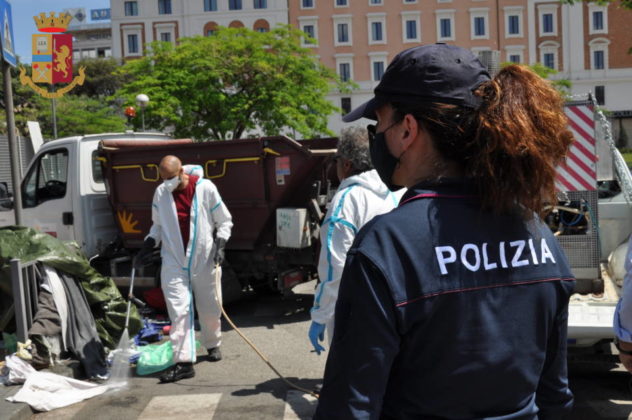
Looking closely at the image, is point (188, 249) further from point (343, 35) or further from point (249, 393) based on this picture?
point (343, 35)

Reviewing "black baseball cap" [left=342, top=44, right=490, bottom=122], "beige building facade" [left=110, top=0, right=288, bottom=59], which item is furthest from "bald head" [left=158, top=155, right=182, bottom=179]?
"beige building facade" [left=110, top=0, right=288, bottom=59]

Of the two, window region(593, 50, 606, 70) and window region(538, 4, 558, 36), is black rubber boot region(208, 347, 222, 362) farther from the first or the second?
window region(593, 50, 606, 70)

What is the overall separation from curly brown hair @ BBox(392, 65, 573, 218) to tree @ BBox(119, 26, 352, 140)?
24051mm

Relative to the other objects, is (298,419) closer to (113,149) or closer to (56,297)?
(56,297)

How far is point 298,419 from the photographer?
4797 mm

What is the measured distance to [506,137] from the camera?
1437mm

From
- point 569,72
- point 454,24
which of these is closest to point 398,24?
point 454,24

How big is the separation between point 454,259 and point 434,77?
1.35ft

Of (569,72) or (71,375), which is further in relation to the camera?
(569,72)

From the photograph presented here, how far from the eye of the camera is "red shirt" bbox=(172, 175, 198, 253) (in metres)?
6.26

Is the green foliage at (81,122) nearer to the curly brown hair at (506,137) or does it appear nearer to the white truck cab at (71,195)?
the white truck cab at (71,195)

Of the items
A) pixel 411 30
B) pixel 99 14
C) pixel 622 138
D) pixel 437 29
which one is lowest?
pixel 622 138

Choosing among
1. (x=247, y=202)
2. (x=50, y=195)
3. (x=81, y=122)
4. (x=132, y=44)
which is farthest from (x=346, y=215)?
(x=132, y=44)

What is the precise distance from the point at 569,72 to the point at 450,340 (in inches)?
2768
